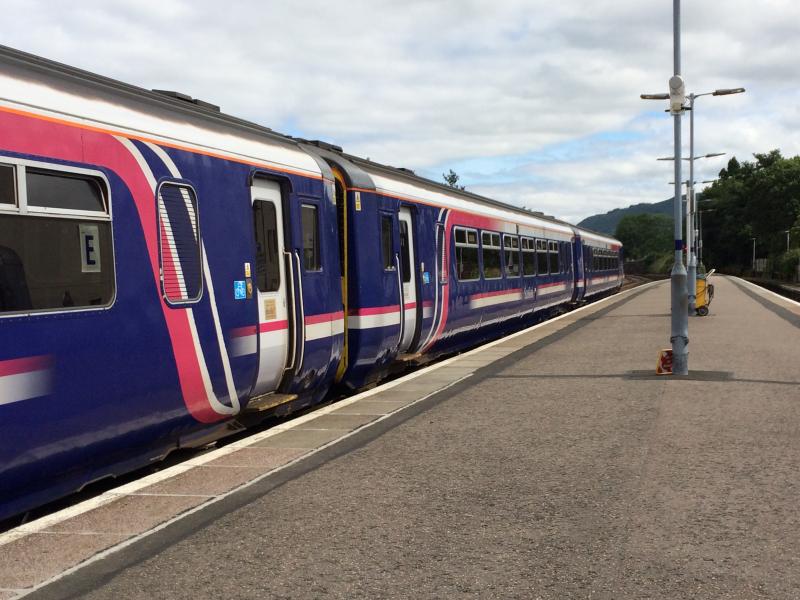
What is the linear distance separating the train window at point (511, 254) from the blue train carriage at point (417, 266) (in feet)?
0.09

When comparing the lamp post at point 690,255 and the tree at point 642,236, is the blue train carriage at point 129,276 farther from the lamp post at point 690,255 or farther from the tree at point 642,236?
the tree at point 642,236

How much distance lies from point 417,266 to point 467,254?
316cm

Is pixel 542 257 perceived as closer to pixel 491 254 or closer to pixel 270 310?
pixel 491 254

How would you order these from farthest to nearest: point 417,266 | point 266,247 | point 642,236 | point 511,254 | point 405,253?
point 642,236
point 511,254
point 417,266
point 405,253
point 266,247

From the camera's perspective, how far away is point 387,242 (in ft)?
37.2

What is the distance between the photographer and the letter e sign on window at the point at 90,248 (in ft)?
18.2

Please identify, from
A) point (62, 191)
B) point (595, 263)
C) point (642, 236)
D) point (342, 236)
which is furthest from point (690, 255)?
point (642, 236)

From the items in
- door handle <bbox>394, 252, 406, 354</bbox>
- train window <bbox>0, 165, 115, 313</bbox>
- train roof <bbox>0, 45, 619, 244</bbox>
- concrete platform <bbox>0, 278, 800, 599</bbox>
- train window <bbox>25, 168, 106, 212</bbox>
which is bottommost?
concrete platform <bbox>0, 278, 800, 599</bbox>

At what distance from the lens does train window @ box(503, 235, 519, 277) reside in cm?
1888

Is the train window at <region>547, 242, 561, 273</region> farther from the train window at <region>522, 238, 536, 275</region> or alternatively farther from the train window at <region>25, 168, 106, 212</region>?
the train window at <region>25, 168, 106, 212</region>

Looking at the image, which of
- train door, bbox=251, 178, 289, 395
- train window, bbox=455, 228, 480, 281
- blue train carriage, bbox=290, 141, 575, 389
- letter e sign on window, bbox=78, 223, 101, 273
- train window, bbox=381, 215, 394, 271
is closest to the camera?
letter e sign on window, bbox=78, 223, 101, 273

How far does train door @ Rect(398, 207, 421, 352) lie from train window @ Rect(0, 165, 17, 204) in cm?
725

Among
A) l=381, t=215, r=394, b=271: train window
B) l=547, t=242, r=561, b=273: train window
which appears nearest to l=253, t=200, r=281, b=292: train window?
l=381, t=215, r=394, b=271: train window

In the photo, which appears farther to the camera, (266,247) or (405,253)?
(405,253)
